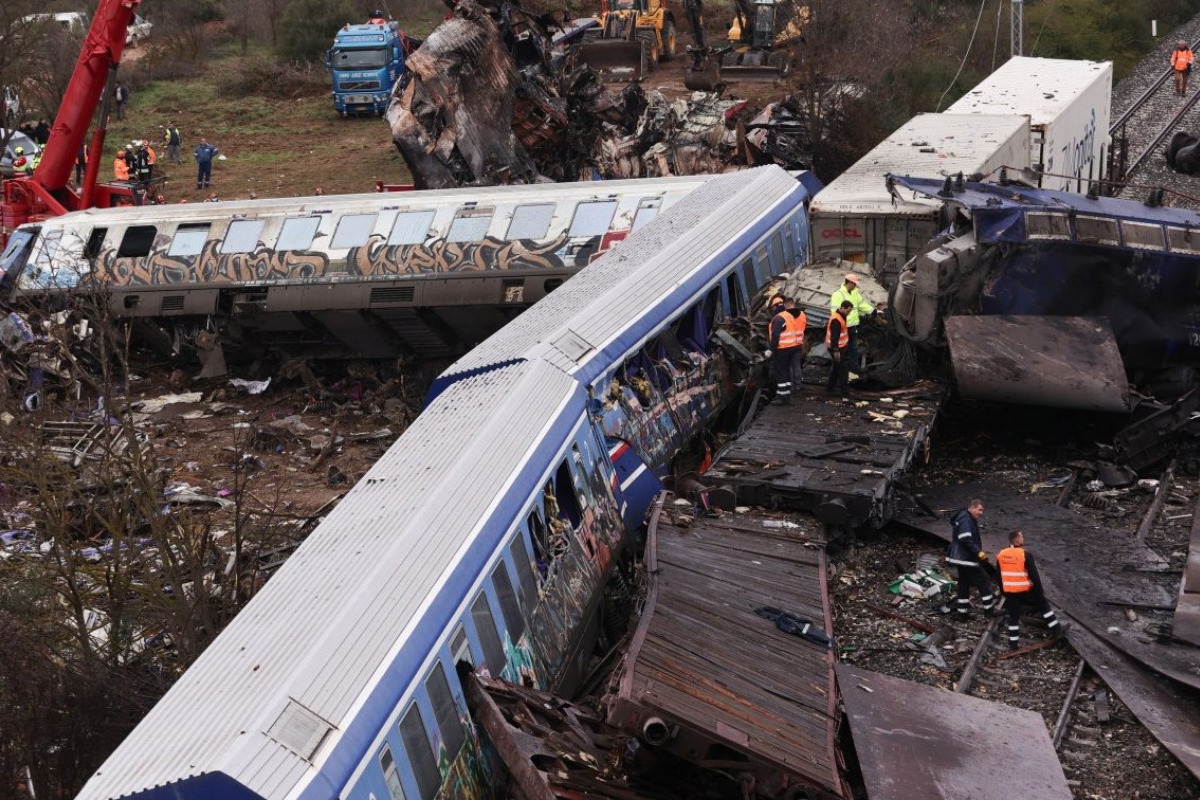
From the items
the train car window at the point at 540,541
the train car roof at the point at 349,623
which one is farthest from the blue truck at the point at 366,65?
the train car window at the point at 540,541

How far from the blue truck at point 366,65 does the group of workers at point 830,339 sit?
2249 cm

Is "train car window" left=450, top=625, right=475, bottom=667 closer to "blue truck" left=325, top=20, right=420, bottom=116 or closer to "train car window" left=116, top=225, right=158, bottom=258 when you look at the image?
"train car window" left=116, top=225, right=158, bottom=258

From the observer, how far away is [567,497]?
1218 centimetres

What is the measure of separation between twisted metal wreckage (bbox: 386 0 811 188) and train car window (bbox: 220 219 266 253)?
5676mm

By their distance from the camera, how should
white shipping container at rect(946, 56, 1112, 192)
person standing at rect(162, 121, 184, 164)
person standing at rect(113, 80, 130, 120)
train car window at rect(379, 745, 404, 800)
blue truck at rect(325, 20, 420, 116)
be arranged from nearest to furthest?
train car window at rect(379, 745, 404, 800)
white shipping container at rect(946, 56, 1112, 192)
person standing at rect(162, 121, 184, 164)
blue truck at rect(325, 20, 420, 116)
person standing at rect(113, 80, 130, 120)

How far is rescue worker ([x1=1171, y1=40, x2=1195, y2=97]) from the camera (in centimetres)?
3375

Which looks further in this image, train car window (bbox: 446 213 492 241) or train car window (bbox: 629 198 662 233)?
train car window (bbox: 446 213 492 241)

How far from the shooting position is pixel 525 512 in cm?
1087

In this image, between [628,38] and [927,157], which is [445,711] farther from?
[628,38]

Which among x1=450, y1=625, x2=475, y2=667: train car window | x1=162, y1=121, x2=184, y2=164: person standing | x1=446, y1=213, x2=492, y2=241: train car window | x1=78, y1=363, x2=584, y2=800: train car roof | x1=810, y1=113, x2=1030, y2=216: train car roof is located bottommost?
x1=162, y1=121, x2=184, y2=164: person standing

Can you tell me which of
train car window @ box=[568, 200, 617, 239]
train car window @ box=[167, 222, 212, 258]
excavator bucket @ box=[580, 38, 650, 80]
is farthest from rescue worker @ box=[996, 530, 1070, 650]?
excavator bucket @ box=[580, 38, 650, 80]

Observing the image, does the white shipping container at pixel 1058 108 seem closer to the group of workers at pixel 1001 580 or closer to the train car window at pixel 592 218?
the train car window at pixel 592 218

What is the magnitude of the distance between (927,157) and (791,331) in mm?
6405

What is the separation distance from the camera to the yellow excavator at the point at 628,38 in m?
36.7
